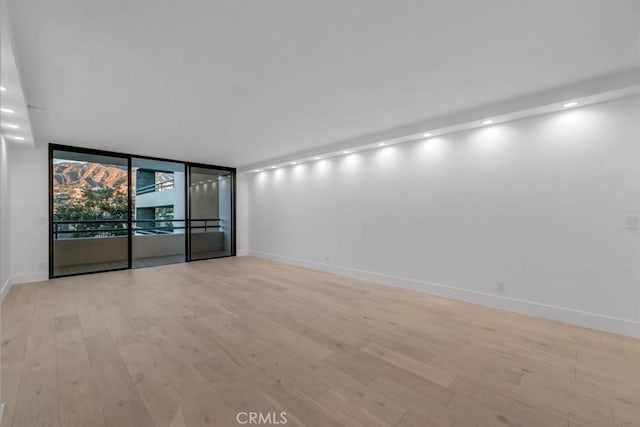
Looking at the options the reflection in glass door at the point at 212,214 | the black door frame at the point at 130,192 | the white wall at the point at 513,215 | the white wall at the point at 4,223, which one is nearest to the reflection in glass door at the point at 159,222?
the black door frame at the point at 130,192

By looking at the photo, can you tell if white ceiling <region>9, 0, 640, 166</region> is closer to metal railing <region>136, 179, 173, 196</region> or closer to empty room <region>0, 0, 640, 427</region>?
empty room <region>0, 0, 640, 427</region>

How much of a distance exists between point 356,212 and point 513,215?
2523mm

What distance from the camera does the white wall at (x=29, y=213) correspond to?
479cm

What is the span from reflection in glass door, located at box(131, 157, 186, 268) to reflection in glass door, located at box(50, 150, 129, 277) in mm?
701

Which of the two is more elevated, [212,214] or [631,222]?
[212,214]

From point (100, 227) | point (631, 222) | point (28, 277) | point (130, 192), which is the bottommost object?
point (28, 277)

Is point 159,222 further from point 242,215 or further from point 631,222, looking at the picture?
point 631,222

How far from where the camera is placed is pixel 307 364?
2232 mm

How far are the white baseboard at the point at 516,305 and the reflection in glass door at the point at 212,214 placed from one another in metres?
4.26

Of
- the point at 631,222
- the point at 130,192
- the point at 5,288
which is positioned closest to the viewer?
A: the point at 631,222

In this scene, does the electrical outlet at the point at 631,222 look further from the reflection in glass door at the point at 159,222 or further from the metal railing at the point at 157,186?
the metal railing at the point at 157,186

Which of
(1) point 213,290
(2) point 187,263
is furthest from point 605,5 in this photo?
(2) point 187,263

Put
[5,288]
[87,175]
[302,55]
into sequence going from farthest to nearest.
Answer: [87,175], [5,288], [302,55]

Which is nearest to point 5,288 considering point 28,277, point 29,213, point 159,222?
point 28,277
